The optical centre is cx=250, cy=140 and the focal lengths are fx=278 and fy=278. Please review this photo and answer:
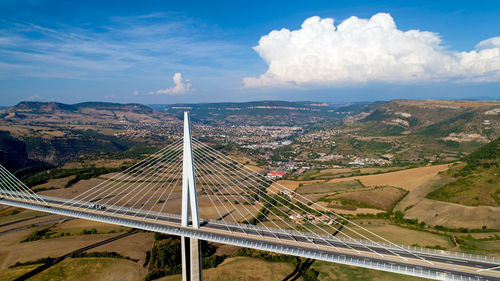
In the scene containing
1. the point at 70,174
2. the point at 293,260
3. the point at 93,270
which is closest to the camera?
the point at 93,270

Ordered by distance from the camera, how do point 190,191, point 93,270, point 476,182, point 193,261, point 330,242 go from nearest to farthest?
point 330,242 < point 193,261 < point 190,191 < point 93,270 < point 476,182

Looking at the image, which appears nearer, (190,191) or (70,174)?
(190,191)

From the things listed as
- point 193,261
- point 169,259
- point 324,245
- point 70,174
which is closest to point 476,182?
point 324,245

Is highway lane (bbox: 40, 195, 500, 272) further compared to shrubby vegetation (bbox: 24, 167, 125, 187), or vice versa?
shrubby vegetation (bbox: 24, 167, 125, 187)

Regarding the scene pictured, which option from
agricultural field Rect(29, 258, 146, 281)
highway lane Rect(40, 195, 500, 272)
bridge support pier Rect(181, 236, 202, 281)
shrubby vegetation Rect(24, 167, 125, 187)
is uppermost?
highway lane Rect(40, 195, 500, 272)

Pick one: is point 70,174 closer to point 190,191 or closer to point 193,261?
point 190,191

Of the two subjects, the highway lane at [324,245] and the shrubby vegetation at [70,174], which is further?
the shrubby vegetation at [70,174]

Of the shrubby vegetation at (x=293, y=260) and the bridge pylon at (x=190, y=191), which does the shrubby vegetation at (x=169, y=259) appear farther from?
the bridge pylon at (x=190, y=191)

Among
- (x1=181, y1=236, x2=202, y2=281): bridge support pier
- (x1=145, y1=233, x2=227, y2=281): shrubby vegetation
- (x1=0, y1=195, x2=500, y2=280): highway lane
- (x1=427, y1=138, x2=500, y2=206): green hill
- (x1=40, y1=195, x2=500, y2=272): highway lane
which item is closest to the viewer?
(x1=0, y1=195, x2=500, y2=280): highway lane

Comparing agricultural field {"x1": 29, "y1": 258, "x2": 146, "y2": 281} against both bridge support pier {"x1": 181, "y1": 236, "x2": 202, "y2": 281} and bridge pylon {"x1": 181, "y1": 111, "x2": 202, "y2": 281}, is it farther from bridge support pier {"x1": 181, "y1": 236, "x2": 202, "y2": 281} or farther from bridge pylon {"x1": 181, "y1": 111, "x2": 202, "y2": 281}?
bridge pylon {"x1": 181, "y1": 111, "x2": 202, "y2": 281}

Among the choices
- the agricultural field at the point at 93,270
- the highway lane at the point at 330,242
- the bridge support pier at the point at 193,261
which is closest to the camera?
the highway lane at the point at 330,242

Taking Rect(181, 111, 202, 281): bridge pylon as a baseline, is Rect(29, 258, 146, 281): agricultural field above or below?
below

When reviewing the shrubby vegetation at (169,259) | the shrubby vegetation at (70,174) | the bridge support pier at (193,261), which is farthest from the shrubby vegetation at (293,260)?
the shrubby vegetation at (70,174)

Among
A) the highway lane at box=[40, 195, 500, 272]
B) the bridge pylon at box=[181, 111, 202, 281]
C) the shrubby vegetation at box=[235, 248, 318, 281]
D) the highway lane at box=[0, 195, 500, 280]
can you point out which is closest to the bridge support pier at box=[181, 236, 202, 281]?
the bridge pylon at box=[181, 111, 202, 281]
